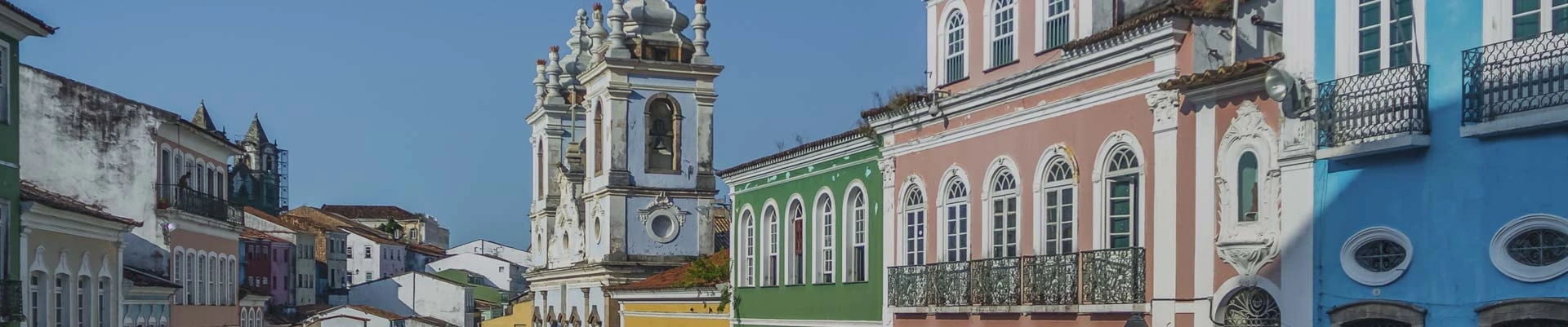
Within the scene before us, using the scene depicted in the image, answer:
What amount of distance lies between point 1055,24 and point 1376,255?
614 centimetres

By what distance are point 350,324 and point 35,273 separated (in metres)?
48.8

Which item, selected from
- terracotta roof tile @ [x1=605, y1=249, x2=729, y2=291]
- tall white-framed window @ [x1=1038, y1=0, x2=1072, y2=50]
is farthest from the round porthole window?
tall white-framed window @ [x1=1038, y1=0, x2=1072, y2=50]

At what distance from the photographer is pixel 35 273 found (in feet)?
87.7

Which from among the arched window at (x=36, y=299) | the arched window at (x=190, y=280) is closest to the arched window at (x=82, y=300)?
the arched window at (x=36, y=299)

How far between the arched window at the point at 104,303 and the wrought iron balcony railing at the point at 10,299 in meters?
6.66

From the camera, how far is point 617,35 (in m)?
48.2

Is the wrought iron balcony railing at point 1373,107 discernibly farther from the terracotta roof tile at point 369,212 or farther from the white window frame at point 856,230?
the terracotta roof tile at point 369,212

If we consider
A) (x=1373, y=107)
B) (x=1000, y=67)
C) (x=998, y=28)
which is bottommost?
(x=1373, y=107)

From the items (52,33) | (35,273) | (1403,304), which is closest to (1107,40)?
(1403,304)

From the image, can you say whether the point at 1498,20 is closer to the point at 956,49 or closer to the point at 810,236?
the point at 956,49

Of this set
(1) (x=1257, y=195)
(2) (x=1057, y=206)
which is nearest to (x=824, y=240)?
(2) (x=1057, y=206)

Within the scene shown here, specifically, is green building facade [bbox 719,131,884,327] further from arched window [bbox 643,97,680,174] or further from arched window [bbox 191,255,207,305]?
arched window [bbox 643,97,680,174]

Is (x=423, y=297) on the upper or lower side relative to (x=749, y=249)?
lower

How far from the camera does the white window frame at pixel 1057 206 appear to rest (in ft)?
67.5
